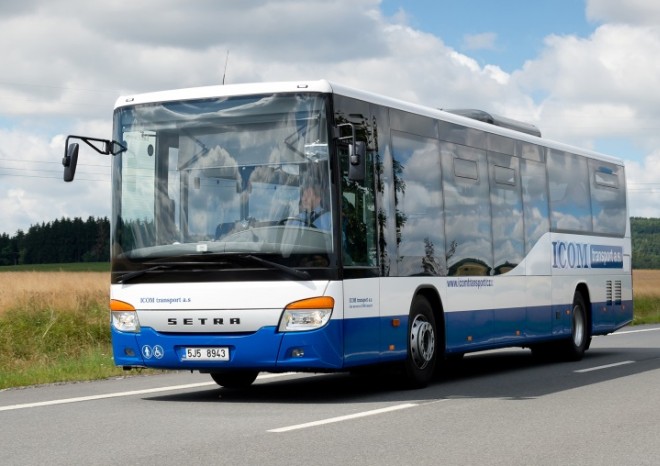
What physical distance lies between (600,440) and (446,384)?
5.48m

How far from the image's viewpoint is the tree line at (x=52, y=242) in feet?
310

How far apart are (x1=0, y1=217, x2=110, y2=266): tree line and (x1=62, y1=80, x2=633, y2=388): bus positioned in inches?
3148

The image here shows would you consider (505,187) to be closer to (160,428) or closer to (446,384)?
(446,384)

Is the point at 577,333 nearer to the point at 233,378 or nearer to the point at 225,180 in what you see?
the point at 233,378

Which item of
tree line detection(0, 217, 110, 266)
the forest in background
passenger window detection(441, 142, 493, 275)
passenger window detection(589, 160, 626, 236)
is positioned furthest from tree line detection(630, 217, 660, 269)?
passenger window detection(441, 142, 493, 275)

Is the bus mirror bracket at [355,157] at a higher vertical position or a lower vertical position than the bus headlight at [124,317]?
higher

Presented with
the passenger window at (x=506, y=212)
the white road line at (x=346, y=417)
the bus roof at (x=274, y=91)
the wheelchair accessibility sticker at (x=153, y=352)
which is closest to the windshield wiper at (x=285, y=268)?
the wheelchair accessibility sticker at (x=153, y=352)

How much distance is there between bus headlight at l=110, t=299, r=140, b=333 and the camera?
12.9 metres

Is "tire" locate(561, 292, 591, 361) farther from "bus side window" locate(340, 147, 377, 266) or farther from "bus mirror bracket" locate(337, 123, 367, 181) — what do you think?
"bus mirror bracket" locate(337, 123, 367, 181)

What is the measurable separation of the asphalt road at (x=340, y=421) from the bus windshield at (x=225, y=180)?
1.63 meters

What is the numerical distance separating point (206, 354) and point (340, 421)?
7.38ft

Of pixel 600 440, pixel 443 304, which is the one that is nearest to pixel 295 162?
pixel 443 304

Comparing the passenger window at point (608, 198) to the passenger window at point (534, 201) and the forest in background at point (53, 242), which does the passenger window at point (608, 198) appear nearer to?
the passenger window at point (534, 201)

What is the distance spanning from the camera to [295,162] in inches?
488
